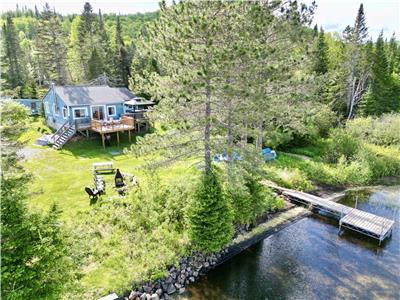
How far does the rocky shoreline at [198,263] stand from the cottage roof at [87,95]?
60.0 feet

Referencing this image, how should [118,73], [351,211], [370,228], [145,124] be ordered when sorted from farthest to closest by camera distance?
[118,73]
[145,124]
[351,211]
[370,228]

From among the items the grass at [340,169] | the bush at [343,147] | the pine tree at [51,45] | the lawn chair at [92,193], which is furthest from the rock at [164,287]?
the pine tree at [51,45]

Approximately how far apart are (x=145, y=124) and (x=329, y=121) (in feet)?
60.7

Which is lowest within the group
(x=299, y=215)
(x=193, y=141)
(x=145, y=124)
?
(x=299, y=215)

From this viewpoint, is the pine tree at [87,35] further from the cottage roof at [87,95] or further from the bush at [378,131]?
the bush at [378,131]

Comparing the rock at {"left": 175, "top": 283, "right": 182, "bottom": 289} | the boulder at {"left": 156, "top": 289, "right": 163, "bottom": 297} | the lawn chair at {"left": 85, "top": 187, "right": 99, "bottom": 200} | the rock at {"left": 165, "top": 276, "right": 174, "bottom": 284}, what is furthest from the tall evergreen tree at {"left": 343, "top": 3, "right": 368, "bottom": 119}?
the boulder at {"left": 156, "top": 289, "right": 163, "bottom": 297}

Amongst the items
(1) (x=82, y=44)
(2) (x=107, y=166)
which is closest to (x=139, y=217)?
(2) (x=107, y=166)

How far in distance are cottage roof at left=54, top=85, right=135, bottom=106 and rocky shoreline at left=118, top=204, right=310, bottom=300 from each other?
1830cm

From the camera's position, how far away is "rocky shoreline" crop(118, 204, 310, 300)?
31.2 feet

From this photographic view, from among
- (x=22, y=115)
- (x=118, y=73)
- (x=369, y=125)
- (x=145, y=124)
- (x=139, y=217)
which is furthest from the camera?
(x=118, y=73)

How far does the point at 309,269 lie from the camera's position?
11.5 m

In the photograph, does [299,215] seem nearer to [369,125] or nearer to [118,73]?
[369,125]

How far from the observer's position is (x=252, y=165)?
1234 cm

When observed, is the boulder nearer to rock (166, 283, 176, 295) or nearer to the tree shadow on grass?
rock (166, 283, 176, 295)
